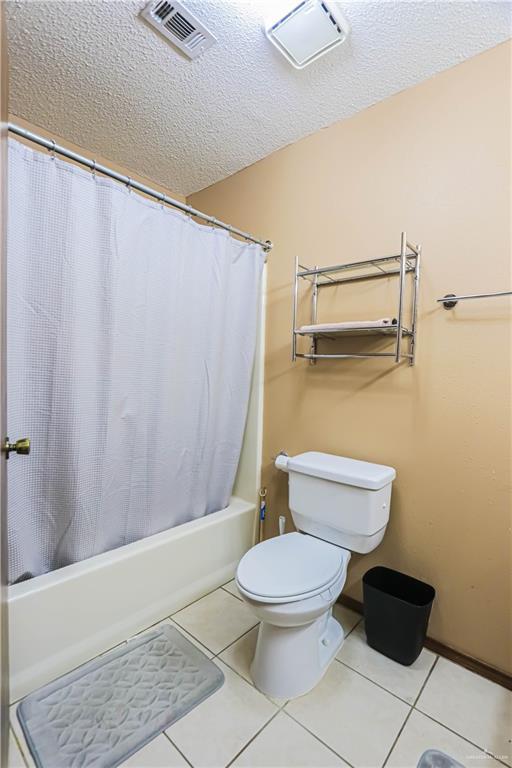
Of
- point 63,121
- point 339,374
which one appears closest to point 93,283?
point 63,121

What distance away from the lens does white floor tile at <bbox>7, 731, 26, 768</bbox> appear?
978 millimetres

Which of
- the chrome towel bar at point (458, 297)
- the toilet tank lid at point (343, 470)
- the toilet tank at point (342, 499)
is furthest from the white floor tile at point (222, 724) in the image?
the chrome towel bar at point (458, 297)

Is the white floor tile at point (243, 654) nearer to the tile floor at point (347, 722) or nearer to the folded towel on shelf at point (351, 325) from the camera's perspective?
the tile floor at point (347, 722)

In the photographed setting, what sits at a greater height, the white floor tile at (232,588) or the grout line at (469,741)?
the white floor tile at (232,588)

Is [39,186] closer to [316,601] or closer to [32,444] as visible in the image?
[32,444]

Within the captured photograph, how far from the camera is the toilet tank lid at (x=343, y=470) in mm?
1409

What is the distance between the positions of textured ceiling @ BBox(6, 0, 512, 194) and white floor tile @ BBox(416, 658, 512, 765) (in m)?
2.29

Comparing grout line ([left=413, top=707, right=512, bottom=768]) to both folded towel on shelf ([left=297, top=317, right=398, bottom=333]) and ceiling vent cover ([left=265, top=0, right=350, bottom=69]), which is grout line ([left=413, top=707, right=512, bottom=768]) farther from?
ceiling vent cover ([left=265, top=0, right=350, bottom=69])

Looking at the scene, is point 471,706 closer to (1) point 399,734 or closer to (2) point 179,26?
(1) point 399,734

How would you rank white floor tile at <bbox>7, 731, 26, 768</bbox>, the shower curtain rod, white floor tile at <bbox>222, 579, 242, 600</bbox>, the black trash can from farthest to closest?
white floor tile at <bbox>222, 579, 242, 600</bbox> < the black trash can < the shower curtain rod < white floor tile at <bbox>7, 731, 26, 768</bbox>

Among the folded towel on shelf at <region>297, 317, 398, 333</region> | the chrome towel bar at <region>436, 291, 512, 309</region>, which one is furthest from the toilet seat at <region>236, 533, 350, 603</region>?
the chrome towel bar at <region>436, 291, 512, 309</region>

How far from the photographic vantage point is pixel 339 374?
5.63ft

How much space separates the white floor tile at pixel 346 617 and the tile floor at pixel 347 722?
136 mm

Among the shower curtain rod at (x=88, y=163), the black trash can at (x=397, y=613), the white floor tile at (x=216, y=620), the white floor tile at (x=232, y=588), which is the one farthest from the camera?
the white floor tile at (x=232, y=588)
